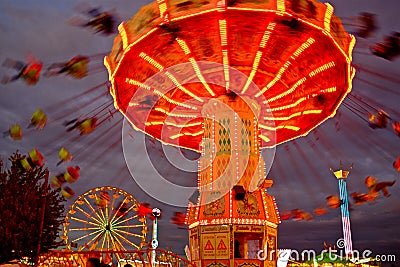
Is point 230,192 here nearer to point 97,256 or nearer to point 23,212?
point 97,256

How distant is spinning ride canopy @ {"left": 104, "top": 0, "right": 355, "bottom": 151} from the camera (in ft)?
45.1

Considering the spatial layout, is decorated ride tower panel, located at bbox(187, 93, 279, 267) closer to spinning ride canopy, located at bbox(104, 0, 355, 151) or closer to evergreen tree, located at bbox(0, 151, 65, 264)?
spinning ride canopy, located at bbox(104, 0, 355, 151)

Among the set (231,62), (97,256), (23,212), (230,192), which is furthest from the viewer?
(230,192)

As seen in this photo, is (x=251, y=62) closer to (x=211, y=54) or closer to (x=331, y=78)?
(x=211, y=54)

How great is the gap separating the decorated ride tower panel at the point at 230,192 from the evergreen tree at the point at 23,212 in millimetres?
5680

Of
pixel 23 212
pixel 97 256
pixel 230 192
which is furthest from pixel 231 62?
pixel 23 212

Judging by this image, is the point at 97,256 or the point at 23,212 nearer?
the point at 23,212

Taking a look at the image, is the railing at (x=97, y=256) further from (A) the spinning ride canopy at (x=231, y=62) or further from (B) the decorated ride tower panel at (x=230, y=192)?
(A) the spinning ride canopy at (x=231, y=62)

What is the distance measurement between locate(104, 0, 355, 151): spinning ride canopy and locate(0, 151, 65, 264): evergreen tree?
170 inches

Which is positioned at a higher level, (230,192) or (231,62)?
(231,62)

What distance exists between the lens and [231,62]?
17.3 metres

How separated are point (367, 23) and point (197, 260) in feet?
34.2

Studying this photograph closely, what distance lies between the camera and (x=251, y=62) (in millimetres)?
17328

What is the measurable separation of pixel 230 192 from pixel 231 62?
492 cm
